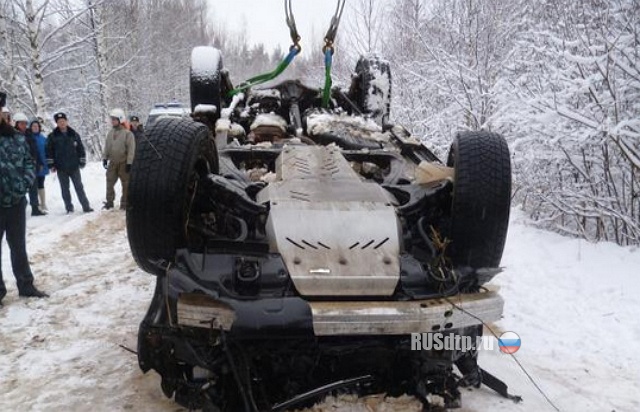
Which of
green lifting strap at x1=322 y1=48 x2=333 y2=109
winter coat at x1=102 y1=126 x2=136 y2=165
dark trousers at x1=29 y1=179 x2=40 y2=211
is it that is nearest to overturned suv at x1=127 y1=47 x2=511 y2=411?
green lifting strap at x1=322 y1=48 x2=333 y2=109

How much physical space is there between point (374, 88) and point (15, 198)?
3.62m

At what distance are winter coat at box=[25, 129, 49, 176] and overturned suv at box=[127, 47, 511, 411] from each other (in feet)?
20.2

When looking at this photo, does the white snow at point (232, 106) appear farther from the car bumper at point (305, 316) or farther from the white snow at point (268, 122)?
the car bumper at point (305, 316)

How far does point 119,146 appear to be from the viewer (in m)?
8.39

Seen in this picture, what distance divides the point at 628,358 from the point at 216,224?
9.40 feet

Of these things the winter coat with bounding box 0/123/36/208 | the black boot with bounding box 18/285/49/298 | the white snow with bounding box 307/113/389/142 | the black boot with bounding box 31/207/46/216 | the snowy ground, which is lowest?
the snowy ground

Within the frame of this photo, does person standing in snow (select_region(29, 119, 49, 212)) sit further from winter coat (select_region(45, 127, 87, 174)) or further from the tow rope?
the tow rope

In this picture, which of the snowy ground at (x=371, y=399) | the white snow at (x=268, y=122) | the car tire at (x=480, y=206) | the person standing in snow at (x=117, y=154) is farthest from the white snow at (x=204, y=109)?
the person standing in snow at (x=117, y=154)

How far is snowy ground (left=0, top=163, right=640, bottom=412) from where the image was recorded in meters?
2.89

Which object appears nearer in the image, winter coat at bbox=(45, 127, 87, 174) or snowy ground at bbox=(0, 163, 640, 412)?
snowy ground at bbox=(0, 163, 640, 412)
